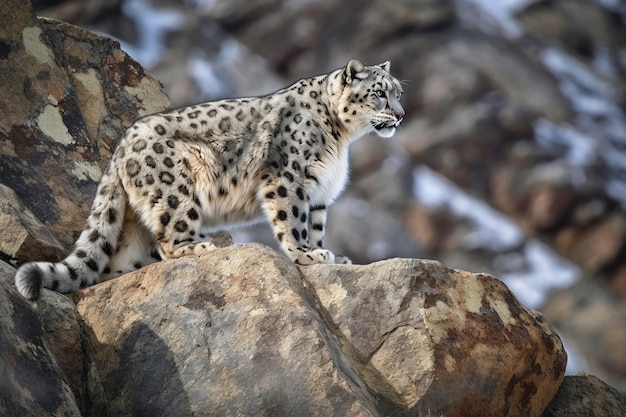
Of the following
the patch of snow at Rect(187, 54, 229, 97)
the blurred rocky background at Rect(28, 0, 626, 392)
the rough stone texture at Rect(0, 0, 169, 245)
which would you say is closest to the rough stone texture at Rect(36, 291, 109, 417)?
the rough stone texture at Rect(0, 0, 169, 245)

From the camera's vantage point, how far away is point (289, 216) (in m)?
7.77

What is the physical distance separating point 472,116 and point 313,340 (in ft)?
77.8

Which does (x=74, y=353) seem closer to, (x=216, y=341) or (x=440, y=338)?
(x=216, y=341)

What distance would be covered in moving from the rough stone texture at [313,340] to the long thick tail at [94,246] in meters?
0.19

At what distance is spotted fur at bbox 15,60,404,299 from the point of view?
7363 millimetres

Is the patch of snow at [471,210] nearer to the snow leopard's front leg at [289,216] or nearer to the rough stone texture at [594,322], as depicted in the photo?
the rough stone texture at [594,322]

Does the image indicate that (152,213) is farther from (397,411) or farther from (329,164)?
(397,411)

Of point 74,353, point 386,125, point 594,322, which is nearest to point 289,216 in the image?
point 386,125

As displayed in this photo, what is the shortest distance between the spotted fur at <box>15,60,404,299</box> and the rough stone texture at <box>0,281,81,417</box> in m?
0.81

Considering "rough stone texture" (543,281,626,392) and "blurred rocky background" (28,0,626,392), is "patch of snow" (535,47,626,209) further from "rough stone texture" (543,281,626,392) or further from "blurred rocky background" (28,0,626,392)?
"rough stone texture" (543,281,626,392)

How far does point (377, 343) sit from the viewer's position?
642cm

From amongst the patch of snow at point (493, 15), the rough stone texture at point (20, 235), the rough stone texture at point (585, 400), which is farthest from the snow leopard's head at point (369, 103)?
the patch of snow at point (493, 15)

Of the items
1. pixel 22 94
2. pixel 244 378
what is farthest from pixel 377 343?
pixel 22 94

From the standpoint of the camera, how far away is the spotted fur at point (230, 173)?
736cm
